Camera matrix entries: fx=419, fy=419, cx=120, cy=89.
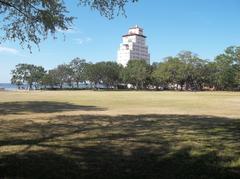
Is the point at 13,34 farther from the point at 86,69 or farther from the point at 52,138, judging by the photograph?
the point at 86,69

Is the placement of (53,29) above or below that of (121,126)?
above

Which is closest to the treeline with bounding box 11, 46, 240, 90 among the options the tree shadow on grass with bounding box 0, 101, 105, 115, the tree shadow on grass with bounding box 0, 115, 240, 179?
the tree shadow on grass with bounding box 0, 101, 105, 115

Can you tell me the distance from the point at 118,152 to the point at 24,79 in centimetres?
14939

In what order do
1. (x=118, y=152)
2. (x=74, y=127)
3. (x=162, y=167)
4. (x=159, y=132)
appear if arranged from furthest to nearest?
1. (x=74, y=127)
2. (x=159, y=132)
3. (x=118, y=152)
4. (x=162, y=167)

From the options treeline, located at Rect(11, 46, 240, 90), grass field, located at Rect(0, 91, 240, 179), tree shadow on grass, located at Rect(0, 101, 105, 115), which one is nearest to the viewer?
grass field, located at Rect(0, 91, 240, 179)

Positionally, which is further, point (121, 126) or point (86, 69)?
point (86, 69)

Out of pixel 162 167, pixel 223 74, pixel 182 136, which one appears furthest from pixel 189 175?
pixel 223 74

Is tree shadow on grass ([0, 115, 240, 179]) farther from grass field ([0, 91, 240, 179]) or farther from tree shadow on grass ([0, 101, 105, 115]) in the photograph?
tree shadow on grass ([0, 101, 105, 115])

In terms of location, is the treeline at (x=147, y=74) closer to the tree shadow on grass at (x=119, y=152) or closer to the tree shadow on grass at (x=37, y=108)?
the tree shadow on grass at (x=37, y=108)

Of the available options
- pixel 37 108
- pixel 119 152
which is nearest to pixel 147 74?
pixel 37 108

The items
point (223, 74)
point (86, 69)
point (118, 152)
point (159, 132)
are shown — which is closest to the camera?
point (118, 152)

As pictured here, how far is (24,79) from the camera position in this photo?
512 ft

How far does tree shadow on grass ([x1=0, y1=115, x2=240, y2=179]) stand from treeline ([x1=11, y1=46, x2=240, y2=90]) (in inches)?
4461

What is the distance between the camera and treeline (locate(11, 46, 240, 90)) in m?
133
